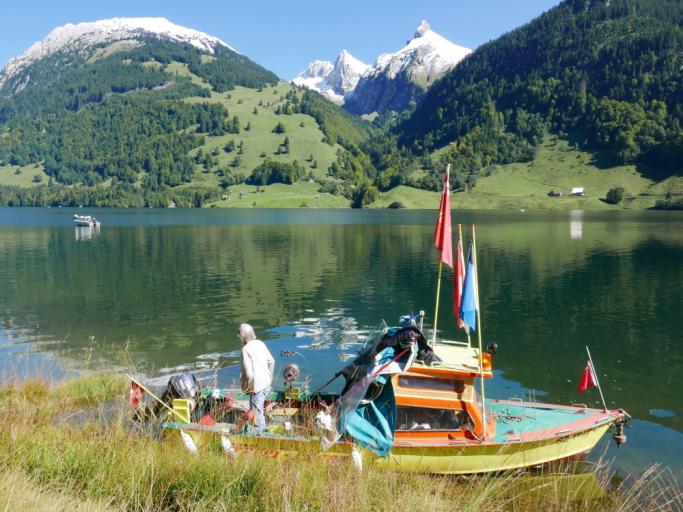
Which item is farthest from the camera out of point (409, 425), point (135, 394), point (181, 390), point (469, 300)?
point (469, 300)

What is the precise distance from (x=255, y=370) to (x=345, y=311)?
27458 millimetres

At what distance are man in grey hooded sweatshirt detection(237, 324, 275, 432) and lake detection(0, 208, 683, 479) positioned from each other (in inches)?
303

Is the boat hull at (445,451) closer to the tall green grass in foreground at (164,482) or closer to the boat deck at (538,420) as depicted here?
the boat deck at (538,420)

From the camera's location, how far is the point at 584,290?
49.2m

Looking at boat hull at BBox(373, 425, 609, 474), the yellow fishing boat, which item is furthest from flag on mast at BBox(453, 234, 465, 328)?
boat hull at BBox(373, 425, 609, 474)

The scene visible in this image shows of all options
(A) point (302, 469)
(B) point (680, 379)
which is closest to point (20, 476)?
(A) point (302, 469)

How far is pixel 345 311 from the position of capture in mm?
41906

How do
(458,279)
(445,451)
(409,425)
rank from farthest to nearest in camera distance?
(458,279)
(409,425)
(445,451)

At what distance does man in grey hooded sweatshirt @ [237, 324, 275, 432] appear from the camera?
14.5m

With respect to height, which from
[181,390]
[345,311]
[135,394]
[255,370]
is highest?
[255,370]

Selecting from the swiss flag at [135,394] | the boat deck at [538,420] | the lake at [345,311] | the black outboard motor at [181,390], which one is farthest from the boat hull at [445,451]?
the lake at [345,311]

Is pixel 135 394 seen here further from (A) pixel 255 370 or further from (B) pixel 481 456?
(B) pixel 481 456

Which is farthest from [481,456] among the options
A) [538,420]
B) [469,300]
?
[469,300]

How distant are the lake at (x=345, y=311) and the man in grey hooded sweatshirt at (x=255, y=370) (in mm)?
7686
